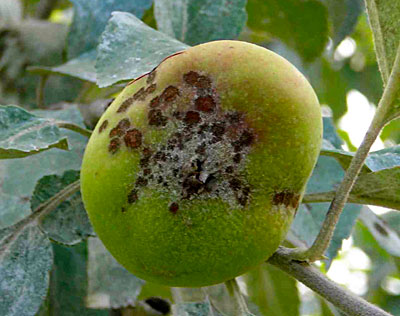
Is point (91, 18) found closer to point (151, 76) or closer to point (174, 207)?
point (151, 76)

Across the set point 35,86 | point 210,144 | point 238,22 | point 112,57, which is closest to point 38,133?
point 112,57

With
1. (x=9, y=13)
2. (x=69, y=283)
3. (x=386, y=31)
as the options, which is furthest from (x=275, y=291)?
(x=9, y=13)

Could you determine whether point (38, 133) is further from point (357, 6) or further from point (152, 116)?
point (357, 6)

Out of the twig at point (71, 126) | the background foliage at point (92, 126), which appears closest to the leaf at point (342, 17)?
the background foliage at point (92, 126)

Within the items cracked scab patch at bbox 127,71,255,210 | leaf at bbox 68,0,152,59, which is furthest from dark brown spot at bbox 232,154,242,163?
leaf at bbox 68,0,152,59

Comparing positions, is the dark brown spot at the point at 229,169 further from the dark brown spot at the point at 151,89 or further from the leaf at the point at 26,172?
the leaf at the point at 26,172

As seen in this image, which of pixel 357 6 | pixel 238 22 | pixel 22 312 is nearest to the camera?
pixel 22 312
